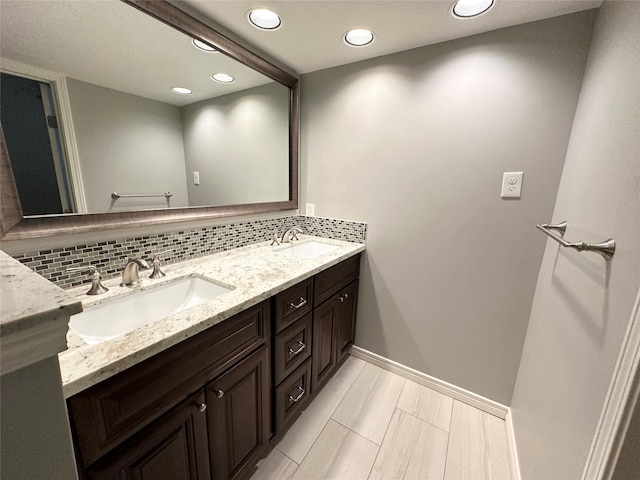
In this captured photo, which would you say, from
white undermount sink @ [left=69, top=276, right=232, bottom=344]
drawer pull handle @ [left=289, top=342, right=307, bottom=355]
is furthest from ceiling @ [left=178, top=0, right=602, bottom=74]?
drawer pull handle @ [left=289, top=342, right=307, bottom=355]

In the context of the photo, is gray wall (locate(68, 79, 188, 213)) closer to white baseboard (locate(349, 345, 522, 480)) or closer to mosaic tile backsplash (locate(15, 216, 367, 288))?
mosaic tile backsplash (locate(15, 216, 367, 288))

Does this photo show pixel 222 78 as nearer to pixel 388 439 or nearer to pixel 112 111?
Answer: pixel 112 111

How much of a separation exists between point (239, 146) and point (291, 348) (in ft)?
3.82

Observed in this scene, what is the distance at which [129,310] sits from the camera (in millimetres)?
954

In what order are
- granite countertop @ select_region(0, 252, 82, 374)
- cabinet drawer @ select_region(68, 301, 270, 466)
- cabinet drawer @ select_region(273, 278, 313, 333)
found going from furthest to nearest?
cabinet drawer @ select_region(273, 278, 313, 333)
cabinet drawer @ select_region(68, 301, 270, 466)
granite countertop @ select_region(0, 252, 82, 374)

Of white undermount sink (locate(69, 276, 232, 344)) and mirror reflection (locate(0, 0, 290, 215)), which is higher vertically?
mirror reflection (locate(0, 0, 290, 215))

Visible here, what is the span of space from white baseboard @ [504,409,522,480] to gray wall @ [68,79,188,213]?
1.95 m

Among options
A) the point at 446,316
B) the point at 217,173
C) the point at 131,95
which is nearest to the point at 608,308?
the point at 446,316

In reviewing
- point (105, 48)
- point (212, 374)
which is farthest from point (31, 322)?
point (105, 48)

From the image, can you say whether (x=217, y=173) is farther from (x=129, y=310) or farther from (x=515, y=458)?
(x=515, y=458)

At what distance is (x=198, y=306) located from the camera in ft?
2.74

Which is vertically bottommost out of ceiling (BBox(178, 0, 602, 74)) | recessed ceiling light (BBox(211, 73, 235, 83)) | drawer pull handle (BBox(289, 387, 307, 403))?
drawer pull handle (BBox(289, 387, 307, 403))

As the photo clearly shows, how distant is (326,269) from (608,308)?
101 cm

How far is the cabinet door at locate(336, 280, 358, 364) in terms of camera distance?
162cm
